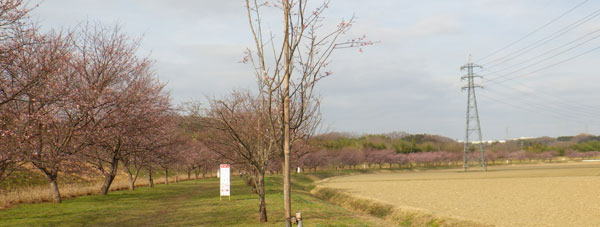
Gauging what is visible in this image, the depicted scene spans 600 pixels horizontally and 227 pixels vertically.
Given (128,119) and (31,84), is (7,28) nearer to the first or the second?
(31,84)

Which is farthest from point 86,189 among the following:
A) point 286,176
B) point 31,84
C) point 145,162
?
point 286,176

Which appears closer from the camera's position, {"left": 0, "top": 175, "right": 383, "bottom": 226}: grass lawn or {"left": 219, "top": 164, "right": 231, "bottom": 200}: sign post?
{"left": 0, "top": 175, "right": 383, "bottom": 226}: grass lawn

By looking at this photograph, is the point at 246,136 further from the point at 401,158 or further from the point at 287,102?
the point at 401,158

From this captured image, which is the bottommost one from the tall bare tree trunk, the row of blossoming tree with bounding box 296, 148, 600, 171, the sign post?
the row of blossoming tree with bounding box 296, 148, 600, 171

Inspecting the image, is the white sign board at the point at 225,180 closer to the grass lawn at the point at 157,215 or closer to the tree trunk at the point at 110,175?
the grass lawn at the point at 157,215

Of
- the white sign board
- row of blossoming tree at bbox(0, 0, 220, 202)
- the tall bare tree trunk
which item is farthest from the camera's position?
the white sign board

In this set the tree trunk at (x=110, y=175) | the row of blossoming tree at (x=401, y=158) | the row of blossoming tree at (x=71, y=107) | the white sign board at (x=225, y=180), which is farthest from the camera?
the row of blossoming tree at (x=401, y=158)

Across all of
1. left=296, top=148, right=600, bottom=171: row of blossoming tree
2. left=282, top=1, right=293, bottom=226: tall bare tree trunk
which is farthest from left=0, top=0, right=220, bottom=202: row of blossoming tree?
left=296, top=148, right=600, bottom=171: row of blossoming tree

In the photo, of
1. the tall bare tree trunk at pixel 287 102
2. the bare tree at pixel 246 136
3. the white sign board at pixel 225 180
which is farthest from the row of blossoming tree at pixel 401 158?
the tall bare tree trunk at pixel 287 102

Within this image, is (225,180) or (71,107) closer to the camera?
(71,107)

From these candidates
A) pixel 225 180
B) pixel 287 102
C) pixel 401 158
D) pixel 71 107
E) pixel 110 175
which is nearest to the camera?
pixel 287 102

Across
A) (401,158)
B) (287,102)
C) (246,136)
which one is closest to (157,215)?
(246,136)

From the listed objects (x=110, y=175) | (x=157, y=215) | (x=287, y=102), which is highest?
(x=287, y=102)

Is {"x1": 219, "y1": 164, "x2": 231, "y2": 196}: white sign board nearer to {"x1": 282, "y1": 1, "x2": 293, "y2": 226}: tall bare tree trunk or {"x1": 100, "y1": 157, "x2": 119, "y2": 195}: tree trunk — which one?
{"x1": 100, "y1": 157, "x2": 119, "y2": 195}: tree trunk
